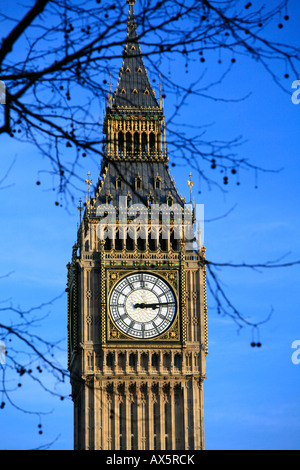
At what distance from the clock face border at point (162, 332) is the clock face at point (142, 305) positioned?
0.15 metres

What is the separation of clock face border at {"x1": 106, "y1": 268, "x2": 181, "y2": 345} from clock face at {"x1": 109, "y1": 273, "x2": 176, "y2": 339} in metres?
0.15

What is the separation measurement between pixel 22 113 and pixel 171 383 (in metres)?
60.9

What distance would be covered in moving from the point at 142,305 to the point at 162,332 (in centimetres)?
231

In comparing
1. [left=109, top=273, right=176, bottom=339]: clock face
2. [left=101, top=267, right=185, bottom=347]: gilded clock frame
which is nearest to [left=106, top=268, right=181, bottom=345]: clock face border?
[left=101, top=267, right=185, bottom=347]: gilded clock frame

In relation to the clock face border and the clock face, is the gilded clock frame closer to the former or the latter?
the clock face border

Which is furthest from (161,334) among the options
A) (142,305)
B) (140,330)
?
(142,305)

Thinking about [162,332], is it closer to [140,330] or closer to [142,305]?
[140,330]

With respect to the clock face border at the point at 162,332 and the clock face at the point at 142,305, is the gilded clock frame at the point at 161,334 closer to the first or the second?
the clock face border at the point at 162,332

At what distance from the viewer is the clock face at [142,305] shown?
80.1 metres

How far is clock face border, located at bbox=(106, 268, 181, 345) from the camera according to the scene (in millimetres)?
80000

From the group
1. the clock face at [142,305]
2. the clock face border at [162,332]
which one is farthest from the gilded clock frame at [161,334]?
the clock face at [142,305]
